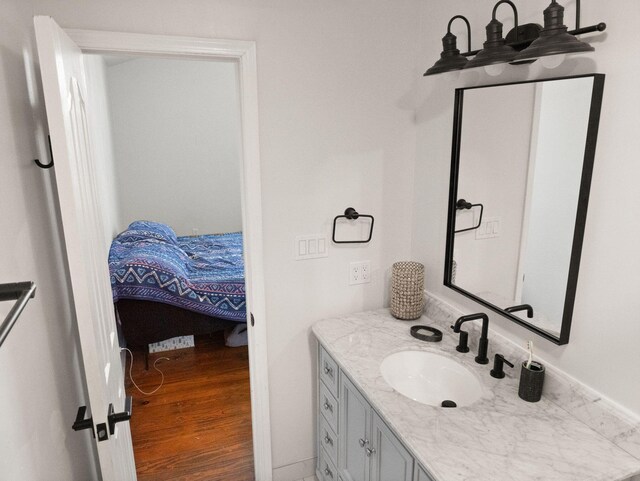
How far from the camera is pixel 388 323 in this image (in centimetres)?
209

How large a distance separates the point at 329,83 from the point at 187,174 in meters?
4.32

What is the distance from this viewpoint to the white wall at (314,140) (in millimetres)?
1801

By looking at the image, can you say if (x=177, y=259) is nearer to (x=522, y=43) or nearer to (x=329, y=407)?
(x=329, y=407)

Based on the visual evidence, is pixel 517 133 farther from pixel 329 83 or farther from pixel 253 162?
pixel 253 162

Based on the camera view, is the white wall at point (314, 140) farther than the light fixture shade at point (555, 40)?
Yes

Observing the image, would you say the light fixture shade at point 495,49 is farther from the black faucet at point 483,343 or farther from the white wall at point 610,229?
the black faucet at point 483,343

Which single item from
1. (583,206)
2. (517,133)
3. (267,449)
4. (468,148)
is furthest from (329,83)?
(267,449)

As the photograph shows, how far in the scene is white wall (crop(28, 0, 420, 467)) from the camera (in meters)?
1.80

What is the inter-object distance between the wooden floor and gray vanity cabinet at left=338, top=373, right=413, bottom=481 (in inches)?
31.6

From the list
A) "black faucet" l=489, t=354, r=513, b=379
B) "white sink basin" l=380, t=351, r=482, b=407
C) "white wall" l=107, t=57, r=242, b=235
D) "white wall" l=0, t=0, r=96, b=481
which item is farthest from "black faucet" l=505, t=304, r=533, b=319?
"white wall" l=107, t=57, r=242, b=235

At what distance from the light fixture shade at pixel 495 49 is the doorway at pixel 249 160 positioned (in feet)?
2.88

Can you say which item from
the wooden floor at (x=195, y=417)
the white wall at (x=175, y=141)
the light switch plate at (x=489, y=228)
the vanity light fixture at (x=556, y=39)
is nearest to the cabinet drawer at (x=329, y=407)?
the wooden floor at (x=195, y=417)

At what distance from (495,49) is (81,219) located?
136 cm

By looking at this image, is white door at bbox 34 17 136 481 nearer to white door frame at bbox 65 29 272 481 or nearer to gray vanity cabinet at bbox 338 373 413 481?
white door frame at bbox 65 29 272 481
